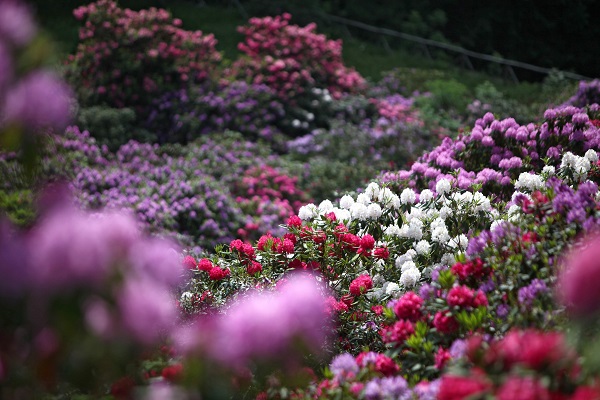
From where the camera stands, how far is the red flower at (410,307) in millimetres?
2055

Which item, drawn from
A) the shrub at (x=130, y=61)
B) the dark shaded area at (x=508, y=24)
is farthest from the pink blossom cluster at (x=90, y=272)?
the dark shaded area at (x=508, y=24)

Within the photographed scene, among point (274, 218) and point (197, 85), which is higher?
point (197, 85)

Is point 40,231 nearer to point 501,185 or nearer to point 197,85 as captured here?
point 501,185

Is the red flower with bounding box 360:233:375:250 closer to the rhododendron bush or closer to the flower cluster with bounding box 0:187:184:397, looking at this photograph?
the rhododendron bush

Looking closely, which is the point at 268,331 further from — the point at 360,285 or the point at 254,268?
the point at 254,268

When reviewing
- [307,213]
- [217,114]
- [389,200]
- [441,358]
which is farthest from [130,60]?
[441,358]

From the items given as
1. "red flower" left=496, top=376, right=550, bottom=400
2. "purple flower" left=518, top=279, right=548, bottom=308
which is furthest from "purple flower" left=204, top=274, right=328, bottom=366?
"purple flower" left=518, top=279, right=548, bottom=308

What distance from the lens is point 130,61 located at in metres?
7.91

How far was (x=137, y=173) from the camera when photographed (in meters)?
5.88

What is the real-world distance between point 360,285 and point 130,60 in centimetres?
646

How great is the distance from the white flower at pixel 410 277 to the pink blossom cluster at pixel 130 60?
19.9ft

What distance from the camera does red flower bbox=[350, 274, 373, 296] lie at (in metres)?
2.67

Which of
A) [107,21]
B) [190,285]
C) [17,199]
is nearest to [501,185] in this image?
[190,285]

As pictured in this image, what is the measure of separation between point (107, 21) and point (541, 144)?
667 centimetres
